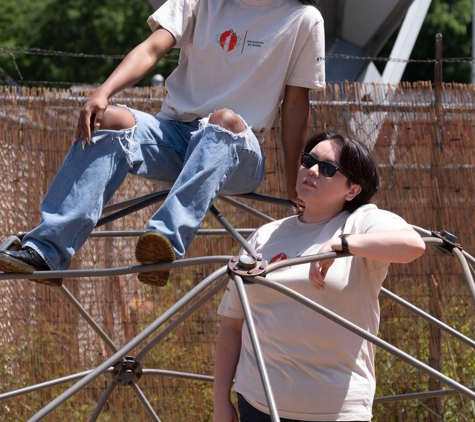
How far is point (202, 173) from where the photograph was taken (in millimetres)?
2350

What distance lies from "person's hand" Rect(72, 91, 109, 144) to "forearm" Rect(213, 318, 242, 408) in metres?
0.70

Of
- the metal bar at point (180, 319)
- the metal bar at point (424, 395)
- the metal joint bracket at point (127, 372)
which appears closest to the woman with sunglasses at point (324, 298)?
the metal bar at point (180, 319)

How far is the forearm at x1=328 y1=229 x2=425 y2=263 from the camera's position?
2.05m

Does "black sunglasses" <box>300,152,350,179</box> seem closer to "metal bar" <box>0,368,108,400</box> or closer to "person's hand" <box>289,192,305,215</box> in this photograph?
"person's hand" <box>289,192,305,215</box>

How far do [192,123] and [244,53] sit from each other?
0.97 ft

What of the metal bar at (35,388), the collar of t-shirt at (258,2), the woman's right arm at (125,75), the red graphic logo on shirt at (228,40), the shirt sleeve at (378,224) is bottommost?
the metal bar at (35,388)

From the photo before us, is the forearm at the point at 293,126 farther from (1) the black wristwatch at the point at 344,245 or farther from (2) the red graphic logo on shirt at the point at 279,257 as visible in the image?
(1) the black wristwatch at the point at 344,245

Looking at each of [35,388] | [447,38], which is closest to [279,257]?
[35,388]

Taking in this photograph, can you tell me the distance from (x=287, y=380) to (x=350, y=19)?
Result: 7114 mm

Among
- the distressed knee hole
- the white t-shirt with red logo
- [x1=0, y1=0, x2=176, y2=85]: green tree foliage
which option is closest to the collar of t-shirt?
→ the white t-shirt with red logo

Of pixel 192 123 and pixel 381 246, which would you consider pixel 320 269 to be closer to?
pixel 381 246

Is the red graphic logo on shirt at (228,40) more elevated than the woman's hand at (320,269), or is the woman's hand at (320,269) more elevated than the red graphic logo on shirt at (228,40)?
the red graphic logo on shirt at (228,40)

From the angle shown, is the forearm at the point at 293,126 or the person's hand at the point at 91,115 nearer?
the person's hand at the point at 91,115

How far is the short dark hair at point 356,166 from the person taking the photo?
2.33 m
